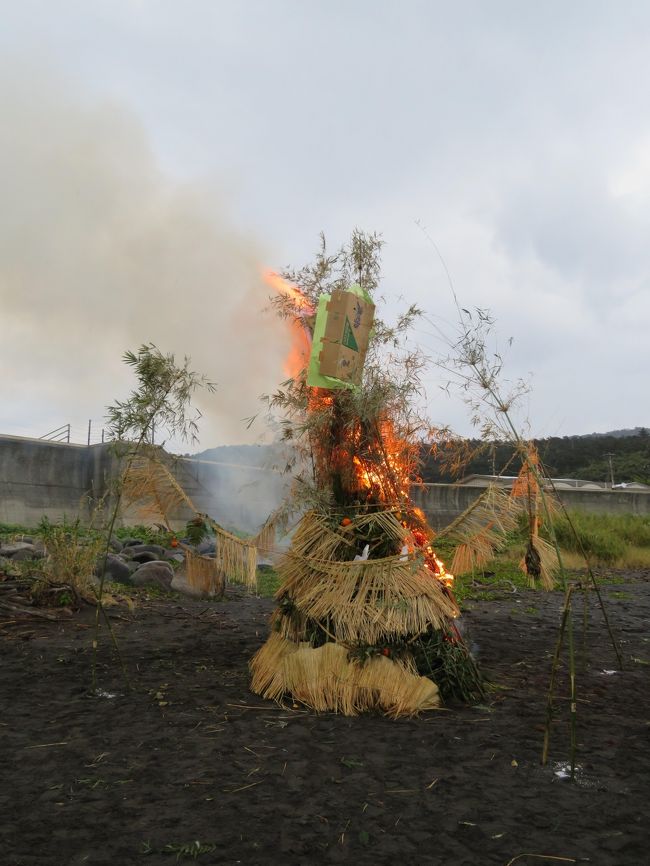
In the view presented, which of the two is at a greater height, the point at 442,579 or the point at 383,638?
the point at 442,579

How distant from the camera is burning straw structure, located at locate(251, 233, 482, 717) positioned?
15.6ft

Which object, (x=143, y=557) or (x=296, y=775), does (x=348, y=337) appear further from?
(x=143, y=557)

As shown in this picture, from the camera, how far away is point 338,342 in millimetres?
5281

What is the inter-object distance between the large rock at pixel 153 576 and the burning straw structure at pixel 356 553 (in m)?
5.78

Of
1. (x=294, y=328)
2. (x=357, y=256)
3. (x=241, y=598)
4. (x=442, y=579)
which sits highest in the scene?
(x=357, y=256)

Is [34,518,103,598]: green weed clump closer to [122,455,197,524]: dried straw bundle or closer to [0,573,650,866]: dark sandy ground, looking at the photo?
[0,573,650,866]: dark sandy ground

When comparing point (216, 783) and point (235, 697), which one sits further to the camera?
point (235, 697)

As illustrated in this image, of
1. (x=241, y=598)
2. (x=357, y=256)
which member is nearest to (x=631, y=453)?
(x=241, y=598)

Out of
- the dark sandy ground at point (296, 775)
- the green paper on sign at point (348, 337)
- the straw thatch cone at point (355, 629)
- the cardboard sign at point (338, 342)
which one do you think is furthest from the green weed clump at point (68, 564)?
the green paper on sign at point (348, 337)

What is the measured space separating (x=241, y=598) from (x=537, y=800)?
25.5ft

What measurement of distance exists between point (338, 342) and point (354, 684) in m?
2.45

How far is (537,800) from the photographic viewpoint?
3391mm

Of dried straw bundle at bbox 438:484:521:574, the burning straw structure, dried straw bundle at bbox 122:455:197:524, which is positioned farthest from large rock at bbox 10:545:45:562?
dried straw bundle at bbox 438:484:521:574

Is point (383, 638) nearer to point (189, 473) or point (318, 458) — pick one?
point (318, 458)
